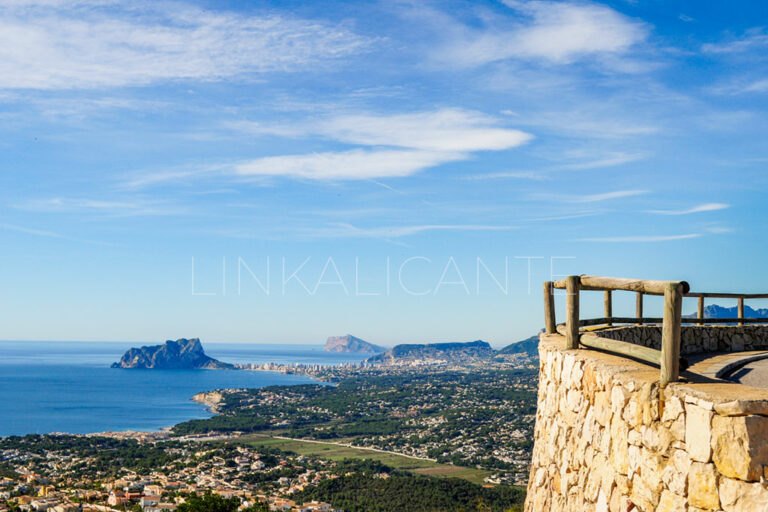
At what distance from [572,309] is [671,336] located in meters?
1.89

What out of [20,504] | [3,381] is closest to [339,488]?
[20,504]

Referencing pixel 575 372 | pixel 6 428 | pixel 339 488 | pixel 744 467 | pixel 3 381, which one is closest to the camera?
pixel 744 467

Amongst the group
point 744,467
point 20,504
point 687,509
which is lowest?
point 20,504

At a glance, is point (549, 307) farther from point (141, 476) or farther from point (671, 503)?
point (141, 476)

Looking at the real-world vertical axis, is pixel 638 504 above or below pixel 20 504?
above

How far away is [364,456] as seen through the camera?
6919 cm

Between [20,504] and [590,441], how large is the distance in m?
37.9

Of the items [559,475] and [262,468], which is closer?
[559,475]

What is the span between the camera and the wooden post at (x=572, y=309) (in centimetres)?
570

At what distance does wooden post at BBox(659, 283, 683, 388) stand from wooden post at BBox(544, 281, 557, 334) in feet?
10.6

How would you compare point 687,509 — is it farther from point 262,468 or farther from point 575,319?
point 262,468

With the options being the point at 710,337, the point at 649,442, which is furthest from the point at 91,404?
the point at 649,442

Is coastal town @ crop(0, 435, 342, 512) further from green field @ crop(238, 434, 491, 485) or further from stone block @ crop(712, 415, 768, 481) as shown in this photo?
stone block @ crop(712, 415, 768, 481)

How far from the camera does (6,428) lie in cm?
9831
